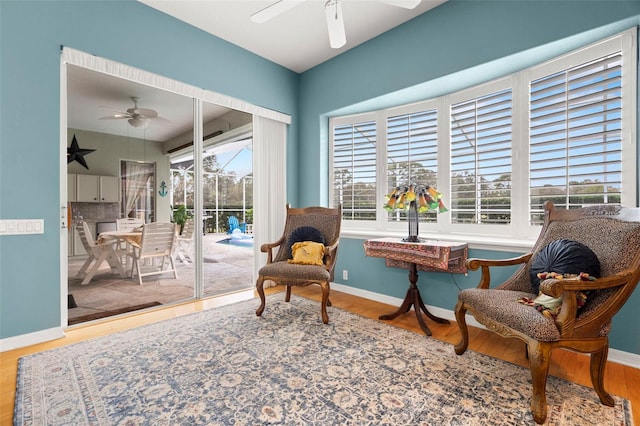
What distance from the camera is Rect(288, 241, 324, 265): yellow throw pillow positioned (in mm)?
2975

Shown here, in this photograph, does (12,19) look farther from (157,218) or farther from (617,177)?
(617,177)

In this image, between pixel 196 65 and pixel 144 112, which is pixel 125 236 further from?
pixel 196 65

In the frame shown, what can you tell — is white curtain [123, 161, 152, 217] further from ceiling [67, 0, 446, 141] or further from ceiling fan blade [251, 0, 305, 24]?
ceiling fan blade [251, 0, 305, 24]

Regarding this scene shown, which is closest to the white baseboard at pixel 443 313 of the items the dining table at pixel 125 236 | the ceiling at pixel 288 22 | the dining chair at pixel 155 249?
the dining chair at pixel 155 249

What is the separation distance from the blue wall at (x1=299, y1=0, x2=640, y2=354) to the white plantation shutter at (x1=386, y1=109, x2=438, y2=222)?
0.82 feet

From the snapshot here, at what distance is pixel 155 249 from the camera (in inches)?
126

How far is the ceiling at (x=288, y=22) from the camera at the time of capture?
289 cm

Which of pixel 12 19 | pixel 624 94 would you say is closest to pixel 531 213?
pixel 624 94

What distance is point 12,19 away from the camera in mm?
2230

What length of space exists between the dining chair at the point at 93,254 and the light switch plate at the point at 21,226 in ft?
0.98

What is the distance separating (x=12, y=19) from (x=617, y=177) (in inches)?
183

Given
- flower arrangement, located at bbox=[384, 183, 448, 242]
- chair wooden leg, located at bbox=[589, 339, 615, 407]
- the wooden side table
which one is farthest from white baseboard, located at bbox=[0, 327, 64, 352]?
chair wooden leg, located at bbox=[589, 339, 615, 407]

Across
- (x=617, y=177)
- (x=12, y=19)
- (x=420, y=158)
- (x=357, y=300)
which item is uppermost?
(x=12, y=19)

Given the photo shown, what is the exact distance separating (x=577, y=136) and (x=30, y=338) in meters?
4.57
